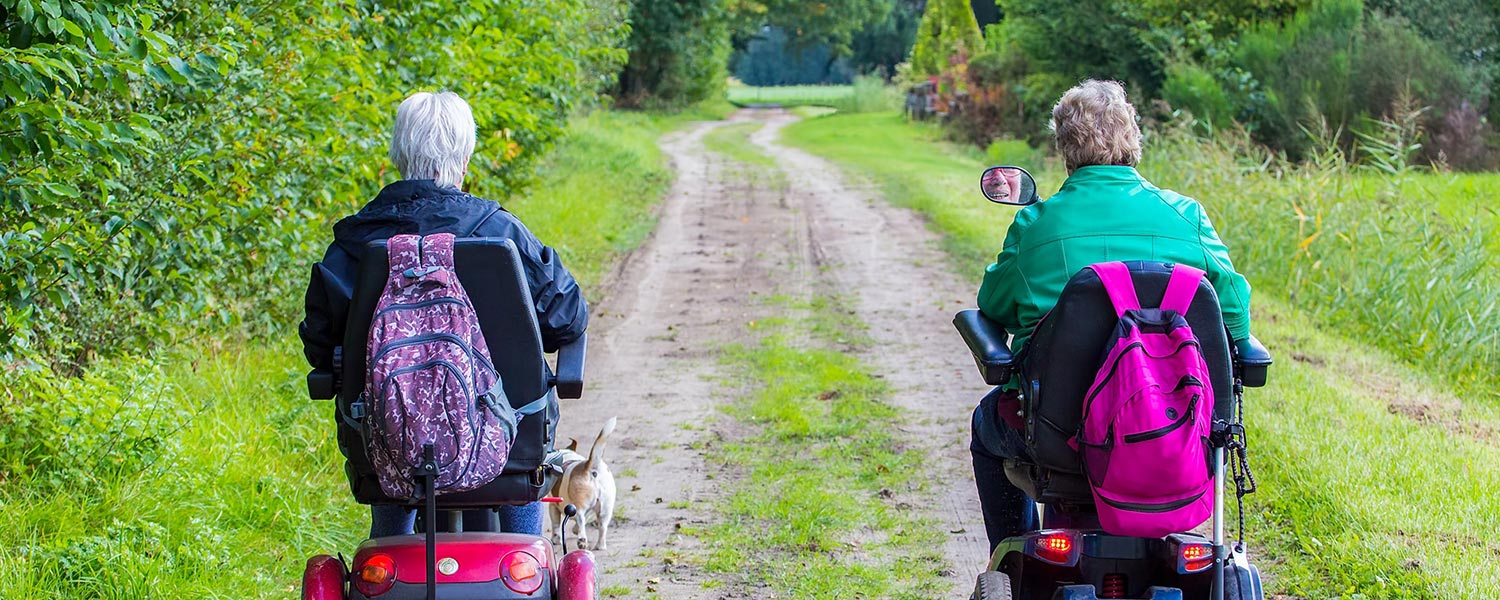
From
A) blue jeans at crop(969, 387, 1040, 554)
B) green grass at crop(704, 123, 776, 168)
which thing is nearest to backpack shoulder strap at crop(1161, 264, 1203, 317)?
blue jeans at crop(969, 387, 1040, 554)

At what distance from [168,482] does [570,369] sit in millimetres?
2540

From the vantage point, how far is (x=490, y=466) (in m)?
3.32

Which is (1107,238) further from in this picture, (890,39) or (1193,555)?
(890,39)

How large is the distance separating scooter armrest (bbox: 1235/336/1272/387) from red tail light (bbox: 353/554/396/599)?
7.20 ft

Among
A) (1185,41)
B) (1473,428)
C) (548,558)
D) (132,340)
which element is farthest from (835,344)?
(1185,41)

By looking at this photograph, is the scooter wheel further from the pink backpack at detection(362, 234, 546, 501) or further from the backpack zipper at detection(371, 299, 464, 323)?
the backpack zipper at detection(371, 299, 464, 323)

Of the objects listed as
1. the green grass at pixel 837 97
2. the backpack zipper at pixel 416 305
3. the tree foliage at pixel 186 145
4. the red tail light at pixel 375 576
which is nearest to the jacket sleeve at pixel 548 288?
the backpack zipper at pixel 416 305

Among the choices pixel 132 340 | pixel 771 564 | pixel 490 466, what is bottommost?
pixel 771 564

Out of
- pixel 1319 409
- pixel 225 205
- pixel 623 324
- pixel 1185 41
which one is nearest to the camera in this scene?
pixel 225 205

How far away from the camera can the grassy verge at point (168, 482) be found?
464 cm

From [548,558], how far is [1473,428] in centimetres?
551

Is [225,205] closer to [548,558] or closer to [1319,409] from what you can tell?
[548,558]

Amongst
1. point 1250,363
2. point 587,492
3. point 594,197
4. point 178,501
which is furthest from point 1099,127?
point 594,197

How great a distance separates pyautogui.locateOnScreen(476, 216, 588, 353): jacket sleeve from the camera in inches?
137
